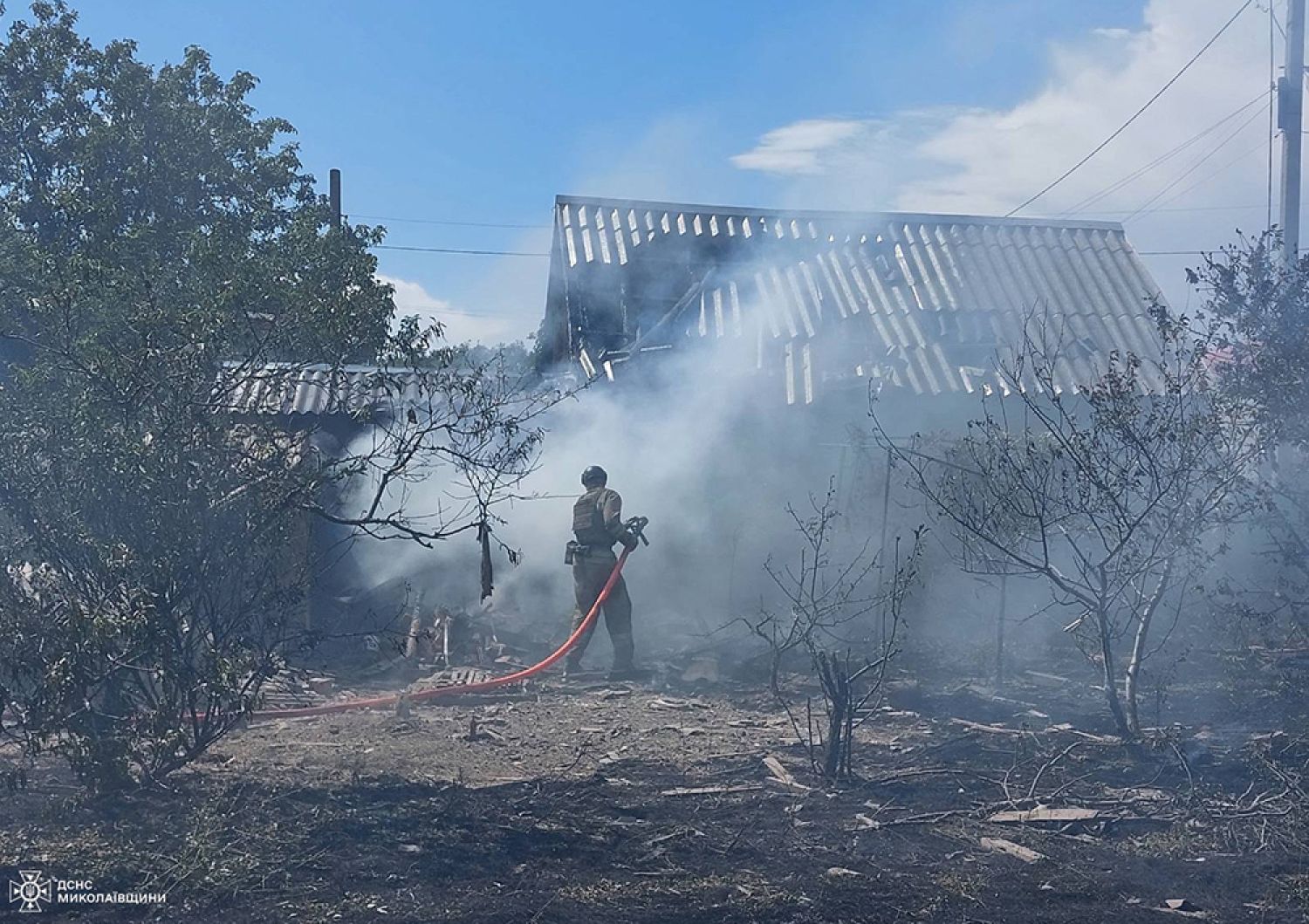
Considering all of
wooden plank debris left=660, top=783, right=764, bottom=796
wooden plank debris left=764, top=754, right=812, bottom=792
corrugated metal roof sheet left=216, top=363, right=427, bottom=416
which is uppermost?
corrugated metal roof sheet left=216, top=363, right=427, bottom=416

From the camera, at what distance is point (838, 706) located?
277 inches

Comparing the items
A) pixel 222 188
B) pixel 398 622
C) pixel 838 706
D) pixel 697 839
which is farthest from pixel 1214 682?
pixel 222 188

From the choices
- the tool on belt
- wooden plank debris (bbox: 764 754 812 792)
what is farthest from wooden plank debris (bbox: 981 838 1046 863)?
the tool on belt

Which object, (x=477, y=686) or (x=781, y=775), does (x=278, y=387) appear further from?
(x=477, y=686)

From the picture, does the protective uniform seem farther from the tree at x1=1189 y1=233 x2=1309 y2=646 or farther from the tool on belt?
the tree at x1=1189 y1=233 x2=1309 y2=646

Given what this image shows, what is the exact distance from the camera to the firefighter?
11227mm

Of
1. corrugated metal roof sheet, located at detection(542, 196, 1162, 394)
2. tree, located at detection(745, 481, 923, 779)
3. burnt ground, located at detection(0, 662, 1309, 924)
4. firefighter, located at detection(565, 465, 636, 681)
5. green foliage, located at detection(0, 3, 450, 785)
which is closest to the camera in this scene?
burnt ground, located at detection(0, 662, 1309, 924)

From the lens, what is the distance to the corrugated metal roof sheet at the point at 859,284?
1488 centimetres

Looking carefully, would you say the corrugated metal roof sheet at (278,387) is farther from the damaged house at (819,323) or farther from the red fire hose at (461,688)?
the damaged house at (819,323)

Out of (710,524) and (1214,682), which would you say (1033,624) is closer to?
(1214,682)

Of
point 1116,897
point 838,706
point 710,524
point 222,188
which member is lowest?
point 1116,897

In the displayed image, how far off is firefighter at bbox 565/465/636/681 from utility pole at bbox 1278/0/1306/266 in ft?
31.3

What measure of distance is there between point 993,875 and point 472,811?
2.73m

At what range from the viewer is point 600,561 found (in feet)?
38.0
